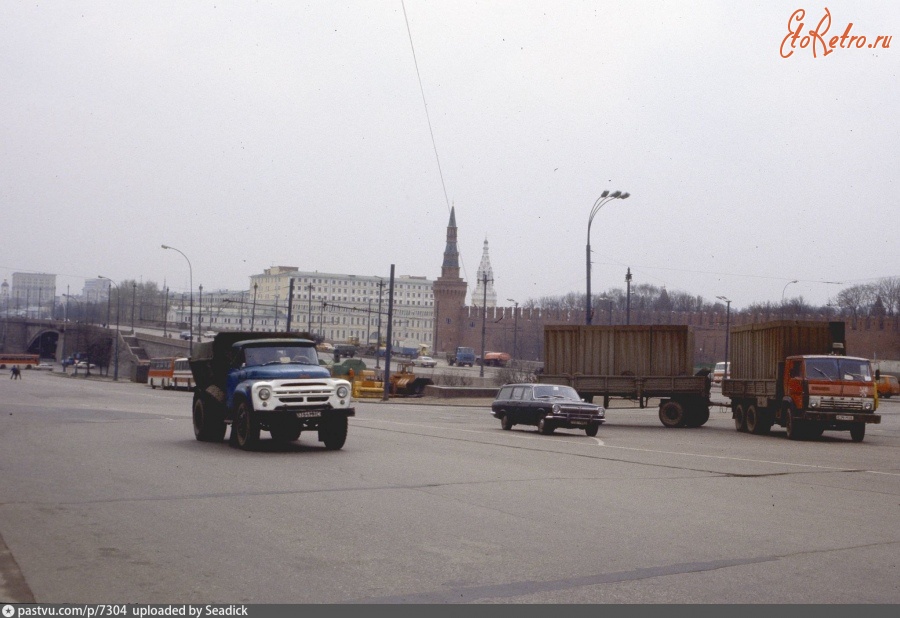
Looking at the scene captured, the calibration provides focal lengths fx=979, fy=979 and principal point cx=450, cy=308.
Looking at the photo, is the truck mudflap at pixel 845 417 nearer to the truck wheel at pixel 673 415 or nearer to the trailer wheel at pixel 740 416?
the trailer wheel at pixel 740 416

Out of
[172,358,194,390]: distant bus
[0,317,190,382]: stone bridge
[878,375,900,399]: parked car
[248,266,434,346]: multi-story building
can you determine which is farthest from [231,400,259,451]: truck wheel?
[248,266,434,346]: multi-story building

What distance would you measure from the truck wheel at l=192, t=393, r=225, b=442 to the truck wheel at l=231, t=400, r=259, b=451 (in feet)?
4.01

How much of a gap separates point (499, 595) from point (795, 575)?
8.37 feet

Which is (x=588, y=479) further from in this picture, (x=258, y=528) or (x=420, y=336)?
(x=420, y=336)

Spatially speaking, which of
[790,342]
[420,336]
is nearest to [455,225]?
[420,336]

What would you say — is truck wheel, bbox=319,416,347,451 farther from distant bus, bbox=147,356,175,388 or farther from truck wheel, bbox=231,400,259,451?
distant bus, bbox=147,356,175,388

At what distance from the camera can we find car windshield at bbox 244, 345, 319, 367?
1862cm

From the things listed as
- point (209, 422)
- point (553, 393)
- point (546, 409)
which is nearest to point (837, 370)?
point (553, 393)

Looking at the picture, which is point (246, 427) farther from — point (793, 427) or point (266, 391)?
point (793, 427)

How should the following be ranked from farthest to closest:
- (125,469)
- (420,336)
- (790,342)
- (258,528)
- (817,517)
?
(420,336), (790,342), (125,469), (817,517), (258,528)

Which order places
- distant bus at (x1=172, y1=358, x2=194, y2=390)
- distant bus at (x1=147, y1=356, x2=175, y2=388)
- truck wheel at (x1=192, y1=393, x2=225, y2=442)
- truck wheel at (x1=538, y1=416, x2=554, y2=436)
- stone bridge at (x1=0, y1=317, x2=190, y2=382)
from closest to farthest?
truck wheel at (x1=192, y1=393, x2=225, y2=442) → truck wheel at (x1=538, y1=416, x2=554, y2=436) → distant bus at (x1=172, y1=358, x2=194, y2=390) → distant bus at (x1=147, y1=356, x2=175, y2=388) → stone bridge at (x1=0, y1=317, x2=190, y2=382)

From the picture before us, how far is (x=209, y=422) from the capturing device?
19.5 metres

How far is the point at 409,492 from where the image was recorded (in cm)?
1238

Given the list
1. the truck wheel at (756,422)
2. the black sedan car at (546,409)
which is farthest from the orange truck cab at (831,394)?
the black sedan car at (546,409)
